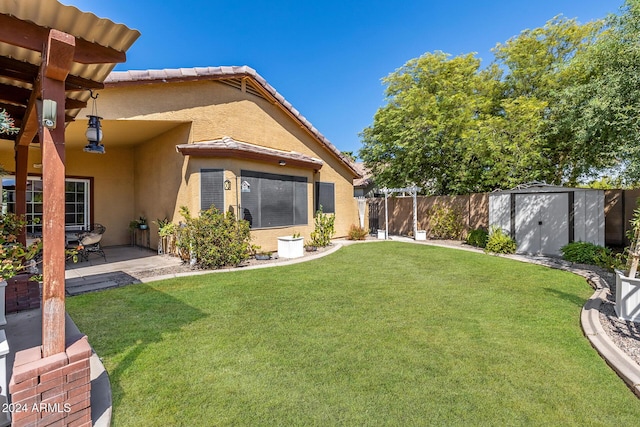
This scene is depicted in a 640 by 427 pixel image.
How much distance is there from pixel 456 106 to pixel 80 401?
17.3 meters

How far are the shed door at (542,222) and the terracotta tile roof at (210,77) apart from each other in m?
8.29

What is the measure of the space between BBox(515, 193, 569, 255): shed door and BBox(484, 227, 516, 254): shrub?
1.59 feet

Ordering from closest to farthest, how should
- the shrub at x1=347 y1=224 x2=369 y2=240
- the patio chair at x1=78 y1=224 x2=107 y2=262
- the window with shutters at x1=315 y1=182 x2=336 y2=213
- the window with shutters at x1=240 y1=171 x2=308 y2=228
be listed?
the patio chair at x1=78 y1=224 x2=107 y2=262 → the window with shutters at x1=240 y1=171 x2=308 y2=228 → the window with shutters at x1=315 y1=182 x2=336 y2=213 → the shrub at x1=347 y1=224 x2=369 y2=240

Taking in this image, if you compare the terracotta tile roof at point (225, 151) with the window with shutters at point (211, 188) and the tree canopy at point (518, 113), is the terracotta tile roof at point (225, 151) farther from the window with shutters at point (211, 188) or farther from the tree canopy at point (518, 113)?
the tree canopy at point (518, 113)

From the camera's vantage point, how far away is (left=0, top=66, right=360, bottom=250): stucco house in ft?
29.2

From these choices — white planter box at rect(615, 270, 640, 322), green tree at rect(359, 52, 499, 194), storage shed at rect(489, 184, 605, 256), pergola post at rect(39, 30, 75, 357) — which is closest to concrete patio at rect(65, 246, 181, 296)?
pergola post at rect(39, 30, 75, 357)

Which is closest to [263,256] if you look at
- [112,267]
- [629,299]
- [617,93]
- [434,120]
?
[112,267]

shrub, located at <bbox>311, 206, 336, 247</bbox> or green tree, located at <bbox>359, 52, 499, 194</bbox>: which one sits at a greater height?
green tree, located at <bbox>359, 52, 499, 194</bbox>

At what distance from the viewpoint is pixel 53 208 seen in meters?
2.46

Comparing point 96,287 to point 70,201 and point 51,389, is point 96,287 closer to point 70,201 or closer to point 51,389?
point 51,389

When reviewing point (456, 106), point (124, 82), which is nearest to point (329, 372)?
point (124, 82)

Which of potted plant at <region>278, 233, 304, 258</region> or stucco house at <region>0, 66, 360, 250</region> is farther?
potted plant at <region>278, 233, 304, 258</region>

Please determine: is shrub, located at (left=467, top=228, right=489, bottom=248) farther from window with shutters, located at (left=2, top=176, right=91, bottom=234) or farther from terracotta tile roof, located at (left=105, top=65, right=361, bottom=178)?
window with shutters, located at (left=2, top=176, right=91, bottom=234)

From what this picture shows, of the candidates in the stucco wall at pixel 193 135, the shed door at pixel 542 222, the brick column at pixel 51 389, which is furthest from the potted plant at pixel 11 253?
the shed door at pixel 542 222
